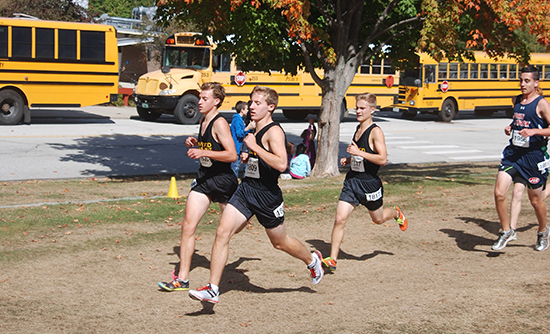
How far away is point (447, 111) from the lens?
29.6 meters

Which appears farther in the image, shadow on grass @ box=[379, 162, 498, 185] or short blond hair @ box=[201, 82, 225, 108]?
shadow on grass @ box=[379, 162, 498, 185]

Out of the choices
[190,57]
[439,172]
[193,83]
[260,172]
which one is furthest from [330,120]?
[190,57]

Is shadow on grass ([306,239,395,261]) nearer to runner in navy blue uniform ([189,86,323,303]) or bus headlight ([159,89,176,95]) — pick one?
runner in navy blue uniform ([189,86,323,303])

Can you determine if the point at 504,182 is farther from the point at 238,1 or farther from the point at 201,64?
the point at 201,64

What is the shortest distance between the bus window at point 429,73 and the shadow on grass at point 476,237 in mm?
20766

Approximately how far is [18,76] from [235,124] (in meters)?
12.6

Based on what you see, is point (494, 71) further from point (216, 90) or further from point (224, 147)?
point (224, 147)

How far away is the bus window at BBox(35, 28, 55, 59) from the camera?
2084 cm

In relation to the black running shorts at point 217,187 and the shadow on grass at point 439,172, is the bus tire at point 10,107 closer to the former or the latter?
the shadow on grass at point 439,172

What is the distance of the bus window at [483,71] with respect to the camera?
99.7 ft

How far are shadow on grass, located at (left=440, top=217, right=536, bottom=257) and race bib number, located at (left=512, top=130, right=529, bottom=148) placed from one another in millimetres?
1307

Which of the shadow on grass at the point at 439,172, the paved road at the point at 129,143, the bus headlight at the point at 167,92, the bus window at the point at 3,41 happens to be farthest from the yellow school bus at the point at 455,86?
the bus window at the point at 3,41

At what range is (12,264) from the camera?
21.2 feet

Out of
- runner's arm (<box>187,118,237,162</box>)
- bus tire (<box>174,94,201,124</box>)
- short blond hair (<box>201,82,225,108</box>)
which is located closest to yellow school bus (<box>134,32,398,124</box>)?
bus tire (<box>174,94,201,124</box>)
